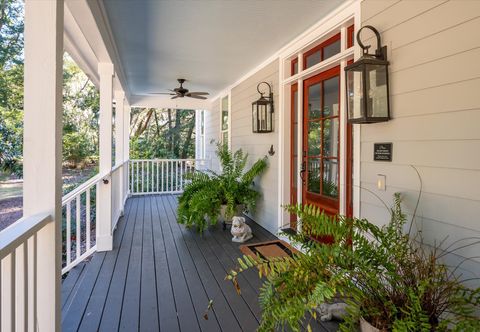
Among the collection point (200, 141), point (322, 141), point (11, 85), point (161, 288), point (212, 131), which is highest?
point (212, 131)

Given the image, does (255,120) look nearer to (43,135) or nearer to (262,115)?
(262,115)

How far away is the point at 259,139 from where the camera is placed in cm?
458

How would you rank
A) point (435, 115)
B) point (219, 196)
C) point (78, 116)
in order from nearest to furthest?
1. point (435, 115)
2. point (219, 196)
3. point (78, 116)

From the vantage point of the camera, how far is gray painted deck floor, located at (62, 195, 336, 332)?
2.06 meters

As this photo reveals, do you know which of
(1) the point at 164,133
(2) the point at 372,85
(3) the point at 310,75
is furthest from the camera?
(1) the point at 164,133

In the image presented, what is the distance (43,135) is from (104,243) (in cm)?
230

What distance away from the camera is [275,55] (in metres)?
3.95

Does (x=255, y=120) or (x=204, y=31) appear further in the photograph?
(x=255, y=120)

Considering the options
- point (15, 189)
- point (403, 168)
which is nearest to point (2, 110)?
point (15, 189)

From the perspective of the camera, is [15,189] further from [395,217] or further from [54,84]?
[395,217]

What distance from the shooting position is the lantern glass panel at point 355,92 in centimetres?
220

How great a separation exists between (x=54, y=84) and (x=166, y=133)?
10898 millimetres

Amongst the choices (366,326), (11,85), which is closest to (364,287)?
(366,326)

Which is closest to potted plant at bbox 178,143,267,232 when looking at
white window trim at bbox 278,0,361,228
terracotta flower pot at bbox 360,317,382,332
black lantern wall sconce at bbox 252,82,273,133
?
black lantern wall sconce at bbox 252,82,273,133
